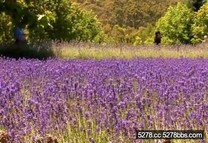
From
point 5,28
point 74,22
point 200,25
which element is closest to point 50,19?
point 5,28

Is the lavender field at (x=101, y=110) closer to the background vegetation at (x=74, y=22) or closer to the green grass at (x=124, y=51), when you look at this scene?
the green grass at (x=124, y=51)

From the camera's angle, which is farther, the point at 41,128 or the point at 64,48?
the point at 64,48

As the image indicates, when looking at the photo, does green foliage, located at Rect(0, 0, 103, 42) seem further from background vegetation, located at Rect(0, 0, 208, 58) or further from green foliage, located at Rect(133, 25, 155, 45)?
green foliage, located at Rect(133, 25, 155, 45)

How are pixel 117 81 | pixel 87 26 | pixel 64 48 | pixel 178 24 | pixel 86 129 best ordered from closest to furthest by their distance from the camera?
pixel 86 129 → pixel 117 81 → pixel 64 48 → pixel 178 24 → pixel 87 26

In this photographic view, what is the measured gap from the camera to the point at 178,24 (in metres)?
32.6

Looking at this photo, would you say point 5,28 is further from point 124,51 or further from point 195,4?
point 195,4

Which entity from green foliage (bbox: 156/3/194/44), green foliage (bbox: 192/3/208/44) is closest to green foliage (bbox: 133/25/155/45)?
green foliage (bbox: 156/3/194/44)

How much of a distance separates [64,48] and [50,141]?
9.79m

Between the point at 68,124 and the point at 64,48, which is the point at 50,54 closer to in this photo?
the point at 64,48

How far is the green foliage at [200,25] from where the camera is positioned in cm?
3077

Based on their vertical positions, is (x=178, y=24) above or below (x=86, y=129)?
below

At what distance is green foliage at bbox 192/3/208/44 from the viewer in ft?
101

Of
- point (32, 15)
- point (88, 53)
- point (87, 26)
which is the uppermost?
point (32, 15)

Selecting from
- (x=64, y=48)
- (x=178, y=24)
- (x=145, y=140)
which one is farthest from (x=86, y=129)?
(x=178, y=24)
